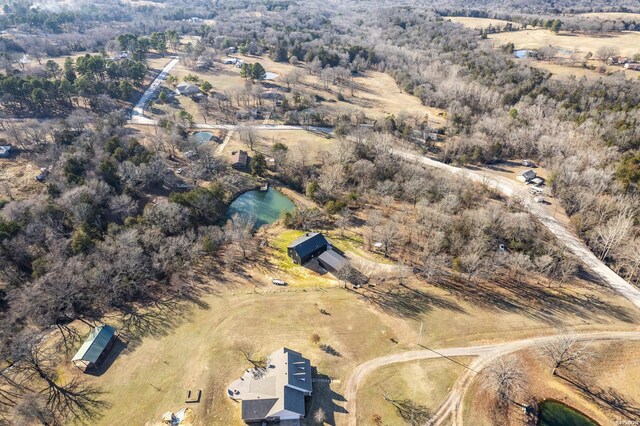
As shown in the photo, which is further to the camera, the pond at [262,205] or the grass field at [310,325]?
the pond at [262,205]

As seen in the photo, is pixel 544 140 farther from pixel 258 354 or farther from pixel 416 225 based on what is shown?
pixel 258 354

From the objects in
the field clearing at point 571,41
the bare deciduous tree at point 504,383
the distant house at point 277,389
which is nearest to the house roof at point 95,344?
the distant house at point 277,389

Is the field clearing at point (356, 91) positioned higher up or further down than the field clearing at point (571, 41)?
further down

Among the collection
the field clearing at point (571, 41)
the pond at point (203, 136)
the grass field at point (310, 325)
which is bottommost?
the grass field at point (310, 325)

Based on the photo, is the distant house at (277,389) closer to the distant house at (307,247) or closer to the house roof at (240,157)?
the distant house at (307,247)

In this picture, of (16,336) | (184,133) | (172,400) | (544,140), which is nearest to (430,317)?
(172,400)

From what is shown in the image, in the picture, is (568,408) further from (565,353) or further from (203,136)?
(203,136)
